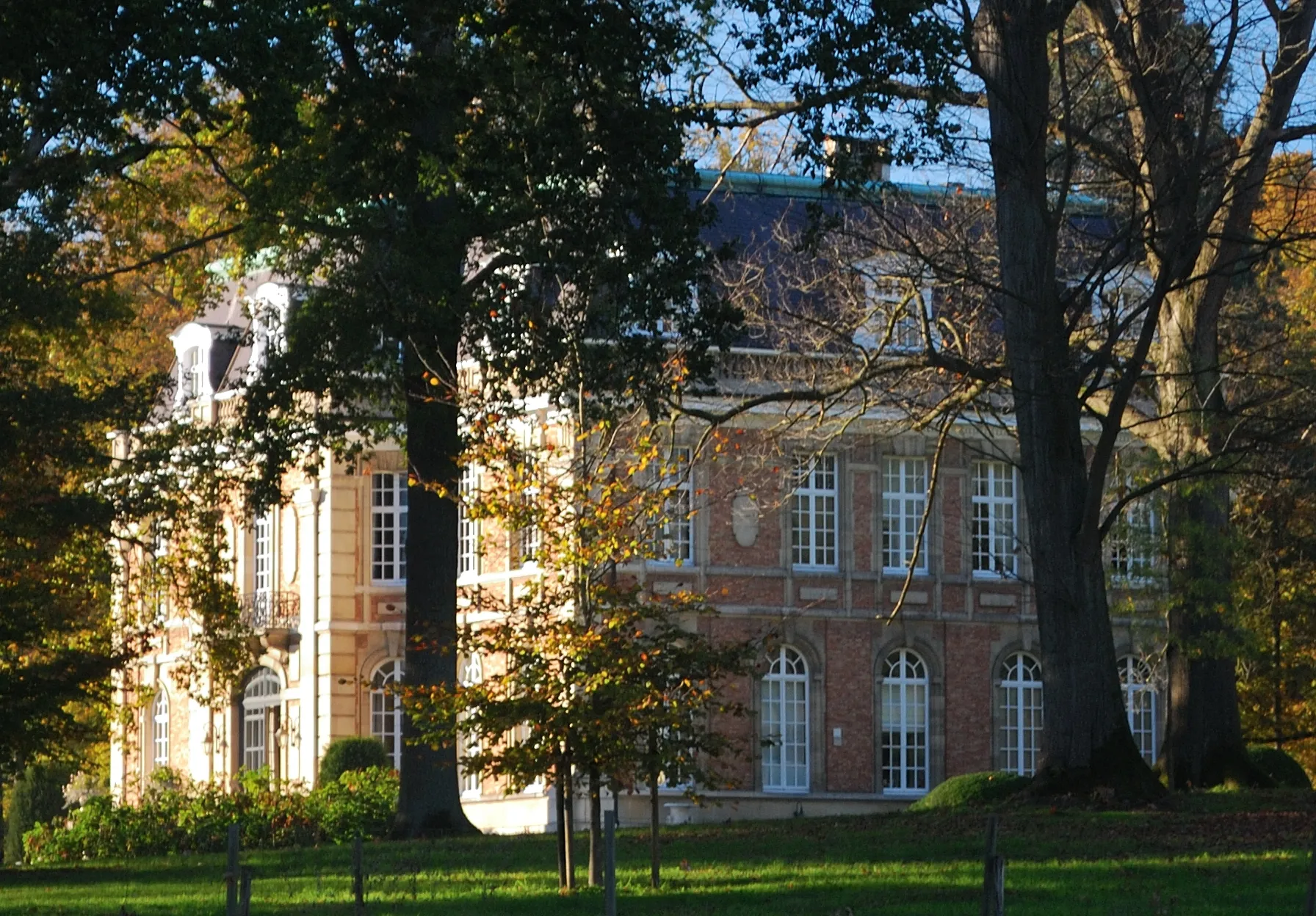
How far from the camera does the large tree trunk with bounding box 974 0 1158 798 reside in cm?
2261

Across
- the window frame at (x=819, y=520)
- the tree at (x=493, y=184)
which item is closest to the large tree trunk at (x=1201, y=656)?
the tree at (x=493, y=184)

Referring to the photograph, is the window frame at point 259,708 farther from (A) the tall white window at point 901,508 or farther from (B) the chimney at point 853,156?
(B) the chimney at point 853,156

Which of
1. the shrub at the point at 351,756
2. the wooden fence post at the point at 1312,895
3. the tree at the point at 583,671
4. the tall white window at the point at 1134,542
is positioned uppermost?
the tall white window at the point at 1134,542

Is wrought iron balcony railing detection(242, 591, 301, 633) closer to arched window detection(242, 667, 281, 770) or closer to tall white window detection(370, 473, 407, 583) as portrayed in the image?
arched window detection(242, 667, 281, 770)

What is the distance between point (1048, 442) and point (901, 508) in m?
19.8

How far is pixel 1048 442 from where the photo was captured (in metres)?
23.3

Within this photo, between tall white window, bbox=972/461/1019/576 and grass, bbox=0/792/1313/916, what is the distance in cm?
1909

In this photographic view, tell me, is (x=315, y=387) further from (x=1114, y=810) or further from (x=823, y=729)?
(x=823, y=729)

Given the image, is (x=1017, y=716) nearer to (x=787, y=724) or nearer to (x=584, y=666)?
(x=787, y=724)

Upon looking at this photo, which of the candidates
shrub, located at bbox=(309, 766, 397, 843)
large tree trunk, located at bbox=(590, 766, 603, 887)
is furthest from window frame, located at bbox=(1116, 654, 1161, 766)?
large tree trunk, located at bbox=(590, 766, 603, 887)

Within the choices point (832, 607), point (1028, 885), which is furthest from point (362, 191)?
point (832, 607)

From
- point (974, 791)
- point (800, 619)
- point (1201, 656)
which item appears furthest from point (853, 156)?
point (800, 619)

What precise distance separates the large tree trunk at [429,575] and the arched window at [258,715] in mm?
16827

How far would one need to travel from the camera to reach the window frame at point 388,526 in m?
43.4
